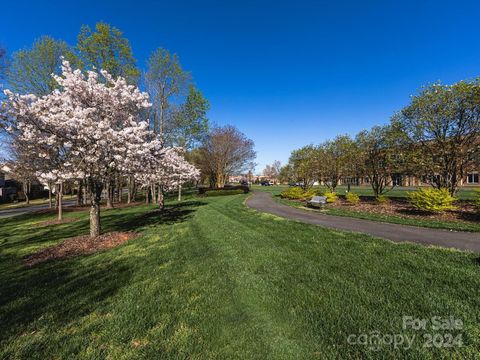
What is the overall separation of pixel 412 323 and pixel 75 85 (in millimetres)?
11645

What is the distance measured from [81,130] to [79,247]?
4313 millimetres

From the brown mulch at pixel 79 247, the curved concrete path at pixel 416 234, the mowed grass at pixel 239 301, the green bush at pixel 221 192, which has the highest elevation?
the green bush at pixel 221 192

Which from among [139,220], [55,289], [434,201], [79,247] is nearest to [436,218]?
[434,201]

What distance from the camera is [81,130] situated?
8086 millimetres

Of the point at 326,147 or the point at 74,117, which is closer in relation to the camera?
the point at 74,117

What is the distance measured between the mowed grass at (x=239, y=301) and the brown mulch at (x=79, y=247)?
0.71 meters

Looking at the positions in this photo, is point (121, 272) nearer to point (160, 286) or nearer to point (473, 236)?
point (160, 286)

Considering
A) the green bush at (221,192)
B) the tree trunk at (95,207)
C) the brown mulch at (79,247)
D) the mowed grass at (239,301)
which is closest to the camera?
the mowed grass at (239,301)

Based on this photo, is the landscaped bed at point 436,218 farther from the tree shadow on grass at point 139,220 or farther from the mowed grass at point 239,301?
the tree shadow on grass at point 139,220

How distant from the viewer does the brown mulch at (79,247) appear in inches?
294

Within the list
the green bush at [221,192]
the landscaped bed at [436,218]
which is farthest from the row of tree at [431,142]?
the green bush at [221,192]

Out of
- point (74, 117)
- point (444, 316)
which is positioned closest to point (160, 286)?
point (444, 316)

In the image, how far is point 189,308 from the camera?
3848 mm

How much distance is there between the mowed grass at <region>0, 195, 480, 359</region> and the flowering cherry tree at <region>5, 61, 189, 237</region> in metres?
3.53
